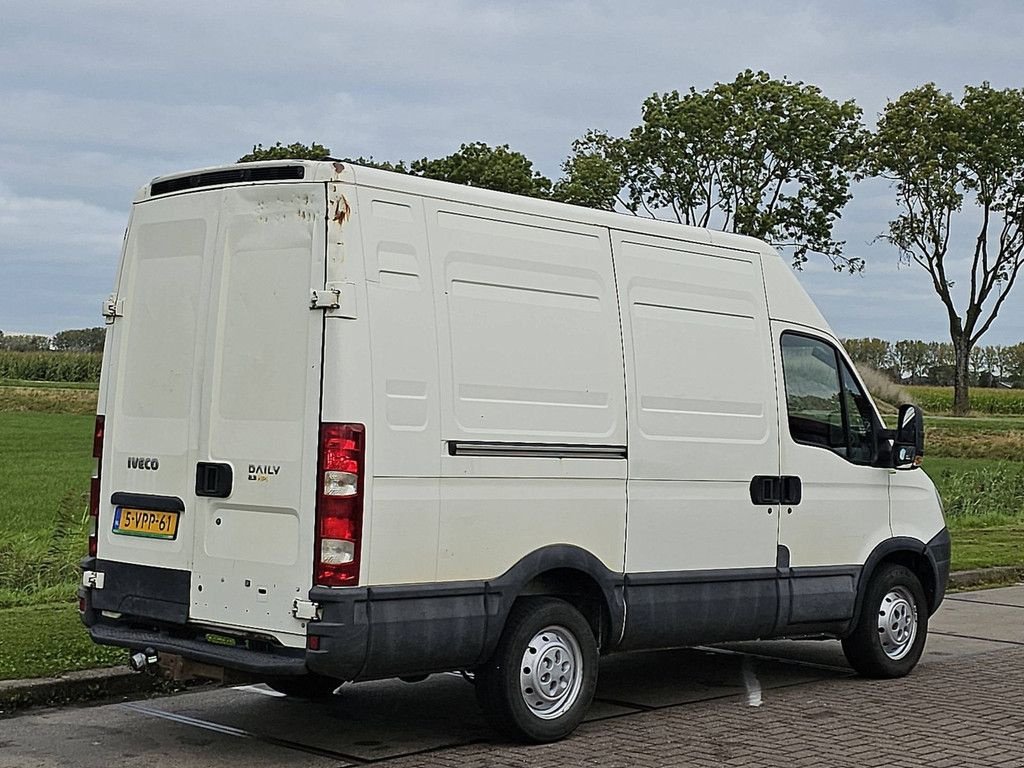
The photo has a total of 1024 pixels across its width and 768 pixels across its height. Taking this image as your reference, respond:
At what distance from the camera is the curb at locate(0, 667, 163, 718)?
28.2 ft

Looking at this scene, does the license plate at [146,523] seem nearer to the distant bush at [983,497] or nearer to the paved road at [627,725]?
the paved road at [627,725]

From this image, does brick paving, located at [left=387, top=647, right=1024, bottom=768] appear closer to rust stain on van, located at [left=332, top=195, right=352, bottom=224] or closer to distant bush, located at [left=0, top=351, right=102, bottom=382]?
rust stain on van, located at [left=332, top=195, right=352, bottom=224]

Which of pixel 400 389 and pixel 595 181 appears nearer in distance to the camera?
pixel 400 389

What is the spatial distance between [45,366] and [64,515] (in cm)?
5519

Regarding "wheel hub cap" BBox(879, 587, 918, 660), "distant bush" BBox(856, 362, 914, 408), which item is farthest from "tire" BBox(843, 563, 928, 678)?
"distant bush" BBox(856, 362, 914, 408)

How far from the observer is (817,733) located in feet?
27.6

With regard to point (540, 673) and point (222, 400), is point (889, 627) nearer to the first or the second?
point (540, 673)

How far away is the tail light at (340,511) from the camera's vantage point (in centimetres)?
707

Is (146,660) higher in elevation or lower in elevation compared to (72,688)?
higher

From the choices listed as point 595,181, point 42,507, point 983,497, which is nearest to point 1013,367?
point 595,181

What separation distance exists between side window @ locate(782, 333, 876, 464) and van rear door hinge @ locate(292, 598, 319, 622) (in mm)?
3646

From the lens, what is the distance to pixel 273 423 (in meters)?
7.36

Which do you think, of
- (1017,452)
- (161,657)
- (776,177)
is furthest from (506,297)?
(776,177)

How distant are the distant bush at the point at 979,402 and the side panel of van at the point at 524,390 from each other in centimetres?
6678
